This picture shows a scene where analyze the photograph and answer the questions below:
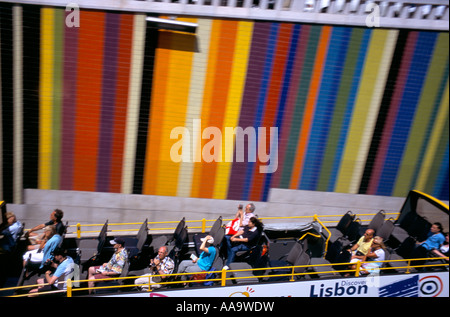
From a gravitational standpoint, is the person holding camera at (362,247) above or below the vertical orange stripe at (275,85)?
below

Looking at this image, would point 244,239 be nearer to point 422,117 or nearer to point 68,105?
point 68,105

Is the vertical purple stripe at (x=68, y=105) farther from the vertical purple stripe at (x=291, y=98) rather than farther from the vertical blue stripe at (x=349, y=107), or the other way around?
the vertical blue stripe at (x=349, y=107)

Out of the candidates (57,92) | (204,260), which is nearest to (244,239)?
(204,260)

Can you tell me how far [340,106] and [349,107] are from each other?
27 centimetres

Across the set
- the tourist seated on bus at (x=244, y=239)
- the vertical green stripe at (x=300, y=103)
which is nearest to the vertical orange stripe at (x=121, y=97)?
the tourist seated on bus at (x=244, y=239)

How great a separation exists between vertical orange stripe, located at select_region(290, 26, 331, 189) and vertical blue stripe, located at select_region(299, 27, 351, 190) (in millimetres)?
111

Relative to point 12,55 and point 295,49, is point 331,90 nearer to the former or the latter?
point 295,49

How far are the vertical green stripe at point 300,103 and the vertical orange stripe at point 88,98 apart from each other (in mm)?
5144

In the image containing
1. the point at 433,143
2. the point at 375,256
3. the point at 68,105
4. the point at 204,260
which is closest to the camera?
the point at 204,260

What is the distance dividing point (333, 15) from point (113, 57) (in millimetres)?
5595

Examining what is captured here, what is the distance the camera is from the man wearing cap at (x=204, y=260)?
909cm

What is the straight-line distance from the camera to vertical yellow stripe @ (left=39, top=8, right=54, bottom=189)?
1002 centimetres

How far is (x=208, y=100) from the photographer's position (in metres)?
11.2
